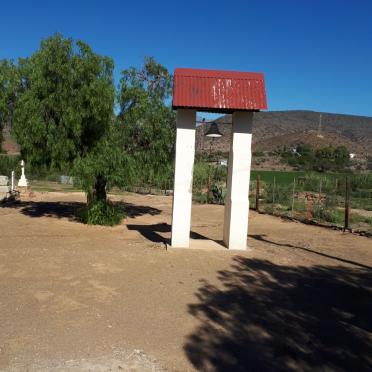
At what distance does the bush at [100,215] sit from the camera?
11961 mm

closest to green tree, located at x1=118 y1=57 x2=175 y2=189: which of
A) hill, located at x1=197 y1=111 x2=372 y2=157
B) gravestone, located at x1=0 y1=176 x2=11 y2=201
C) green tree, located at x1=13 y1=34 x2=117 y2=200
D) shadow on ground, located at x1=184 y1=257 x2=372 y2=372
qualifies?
green tree, located at x1=13 y1=34 x2=117 y2=200

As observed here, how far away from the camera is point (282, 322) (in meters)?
5.09

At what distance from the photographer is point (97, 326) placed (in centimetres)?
474

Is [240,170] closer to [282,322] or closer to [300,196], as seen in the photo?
[282,322]

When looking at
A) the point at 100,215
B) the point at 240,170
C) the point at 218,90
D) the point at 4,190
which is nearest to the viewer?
the point at 218,90

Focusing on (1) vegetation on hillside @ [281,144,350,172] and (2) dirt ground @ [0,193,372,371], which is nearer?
(2) dirt ground @ [0,193,372,371]

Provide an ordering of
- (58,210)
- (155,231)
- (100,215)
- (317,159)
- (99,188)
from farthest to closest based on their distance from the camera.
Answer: (317,159), (58,210), (99,188), (100,215), (155,231)

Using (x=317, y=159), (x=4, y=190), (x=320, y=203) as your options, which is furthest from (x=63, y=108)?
(x=317, y=159)

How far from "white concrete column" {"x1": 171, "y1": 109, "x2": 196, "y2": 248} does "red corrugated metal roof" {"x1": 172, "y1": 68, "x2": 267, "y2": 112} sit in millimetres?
338

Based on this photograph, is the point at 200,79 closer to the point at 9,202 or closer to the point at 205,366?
the point at 205,366

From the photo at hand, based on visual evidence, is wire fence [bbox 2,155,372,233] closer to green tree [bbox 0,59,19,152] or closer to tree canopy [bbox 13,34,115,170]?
tree canopy [bbox 13,34,115,170]

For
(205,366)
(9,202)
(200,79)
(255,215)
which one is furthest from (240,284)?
(9,202)

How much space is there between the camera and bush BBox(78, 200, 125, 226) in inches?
471

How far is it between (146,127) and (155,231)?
2.77 meters
